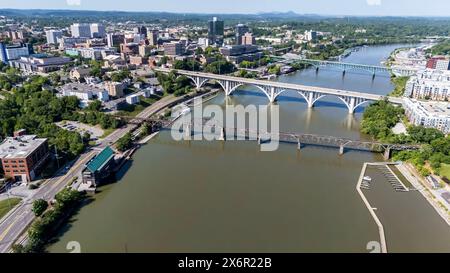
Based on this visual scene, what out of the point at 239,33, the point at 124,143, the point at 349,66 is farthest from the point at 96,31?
the point at 124,143

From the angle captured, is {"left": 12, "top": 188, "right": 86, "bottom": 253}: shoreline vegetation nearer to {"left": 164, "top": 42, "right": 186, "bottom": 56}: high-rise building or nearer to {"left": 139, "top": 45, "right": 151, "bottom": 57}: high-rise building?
{"left": 164, "top": 42, "right": 186, "bottom": 56}: high-rise building

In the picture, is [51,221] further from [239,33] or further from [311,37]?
[311,37]

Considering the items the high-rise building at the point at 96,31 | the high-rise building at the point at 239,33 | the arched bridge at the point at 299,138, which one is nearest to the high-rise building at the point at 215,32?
the high-rise building at the point at 239,33

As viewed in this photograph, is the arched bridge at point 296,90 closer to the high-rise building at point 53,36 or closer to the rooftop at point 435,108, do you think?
the rooftop at point 435,108

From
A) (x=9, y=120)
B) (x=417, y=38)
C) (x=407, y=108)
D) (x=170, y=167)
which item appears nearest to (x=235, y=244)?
(x=170, y=167)

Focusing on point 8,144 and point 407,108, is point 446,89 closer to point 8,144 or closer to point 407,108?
point 407,108
